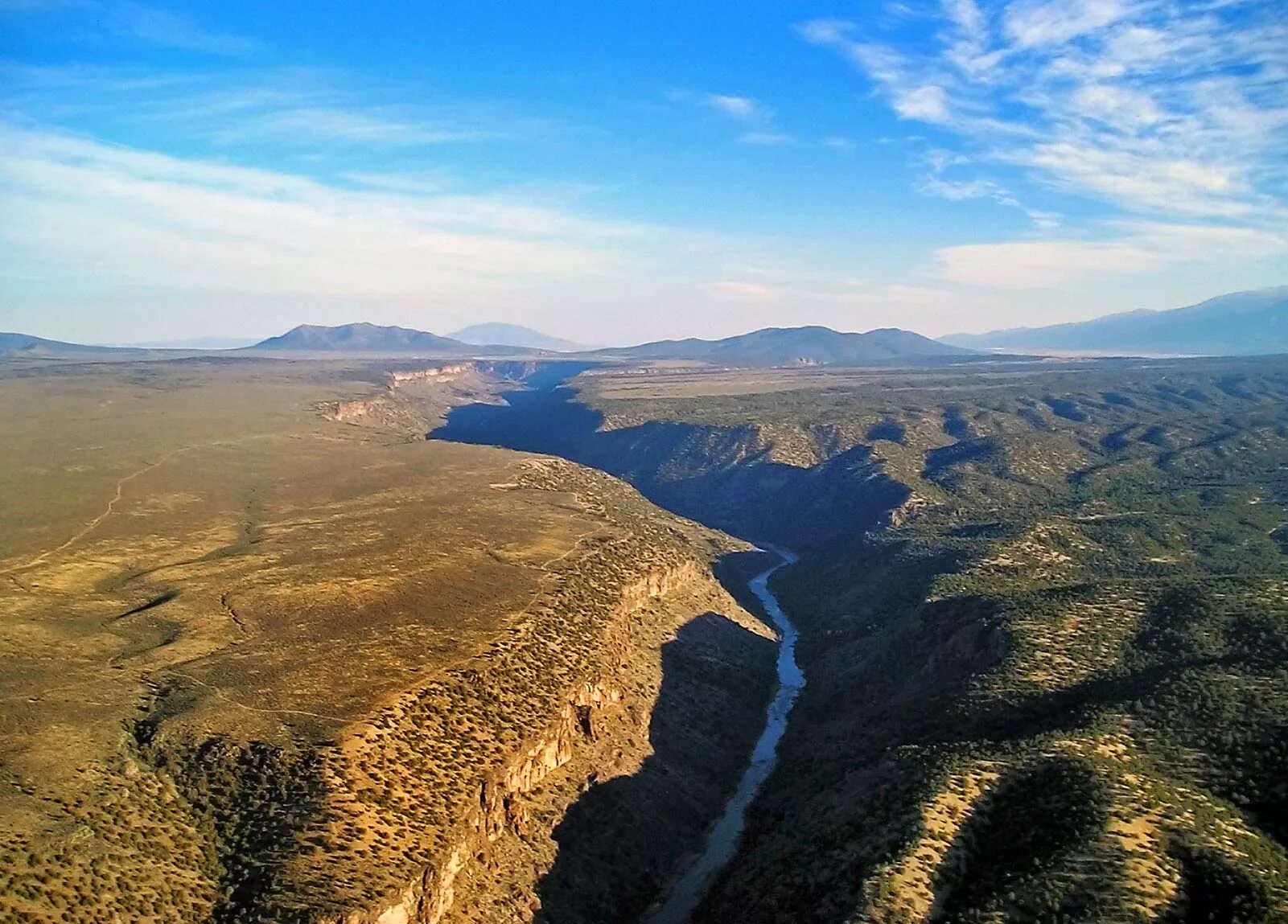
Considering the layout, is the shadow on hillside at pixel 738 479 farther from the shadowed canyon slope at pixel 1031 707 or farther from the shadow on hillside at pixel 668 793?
the shadow on hillside at pixel 668 793

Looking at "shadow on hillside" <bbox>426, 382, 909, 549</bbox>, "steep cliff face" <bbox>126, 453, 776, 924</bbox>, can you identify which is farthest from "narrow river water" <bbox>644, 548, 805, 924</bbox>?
"shadow on hillside" <bbox>426, 382, 909, 549</bbox>

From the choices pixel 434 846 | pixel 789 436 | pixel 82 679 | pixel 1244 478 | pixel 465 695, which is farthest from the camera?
pixel 789 436

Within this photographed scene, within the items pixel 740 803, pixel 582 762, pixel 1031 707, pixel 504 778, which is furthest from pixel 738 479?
pixel 504 778

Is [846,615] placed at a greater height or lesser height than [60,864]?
lesser

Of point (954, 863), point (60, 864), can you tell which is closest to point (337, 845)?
point (60, 864)

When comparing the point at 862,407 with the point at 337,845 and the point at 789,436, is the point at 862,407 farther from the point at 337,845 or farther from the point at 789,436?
the point at 337,845

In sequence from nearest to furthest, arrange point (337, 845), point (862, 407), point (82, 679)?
point (337, 845)
point (82, 679)
point (862, 407)

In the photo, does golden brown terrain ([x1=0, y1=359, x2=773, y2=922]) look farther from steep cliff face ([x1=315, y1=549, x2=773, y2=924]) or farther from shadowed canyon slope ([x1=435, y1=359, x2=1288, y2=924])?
shadowed canyon slope ([x1=435, y1=359, x2=1288, y2=924])

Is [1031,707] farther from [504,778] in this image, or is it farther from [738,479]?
[738,479]
